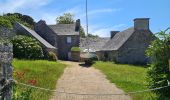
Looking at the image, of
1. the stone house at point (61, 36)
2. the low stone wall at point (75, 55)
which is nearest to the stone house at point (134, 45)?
the low stone wall at point (75, 55)

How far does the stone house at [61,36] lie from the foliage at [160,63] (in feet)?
160

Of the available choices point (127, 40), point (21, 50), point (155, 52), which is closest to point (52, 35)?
point (127, 40)

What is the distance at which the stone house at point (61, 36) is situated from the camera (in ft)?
218

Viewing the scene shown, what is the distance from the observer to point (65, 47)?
225ft

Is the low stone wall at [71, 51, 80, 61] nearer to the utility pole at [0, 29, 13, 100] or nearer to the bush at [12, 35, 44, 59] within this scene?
the bush at [12, 35, 44, 59]

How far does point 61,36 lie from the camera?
68.2m

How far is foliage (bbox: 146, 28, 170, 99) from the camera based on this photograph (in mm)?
16675

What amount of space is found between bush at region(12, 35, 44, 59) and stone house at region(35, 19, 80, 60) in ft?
52.2

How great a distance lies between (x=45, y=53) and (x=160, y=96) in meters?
37.0

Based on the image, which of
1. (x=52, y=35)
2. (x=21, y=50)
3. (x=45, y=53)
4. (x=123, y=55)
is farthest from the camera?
(x=52, y=35)

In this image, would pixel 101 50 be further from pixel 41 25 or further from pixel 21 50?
pixel 21 50

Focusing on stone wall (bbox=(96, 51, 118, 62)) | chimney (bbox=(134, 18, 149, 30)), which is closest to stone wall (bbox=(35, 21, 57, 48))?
stone wall (bbox=(96, 51, 118, 62))

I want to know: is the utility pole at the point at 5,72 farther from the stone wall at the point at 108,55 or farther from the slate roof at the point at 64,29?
the slate roof at the point at 64,29

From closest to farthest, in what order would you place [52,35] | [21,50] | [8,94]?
[8,94] < [21,50] < [52,35]
